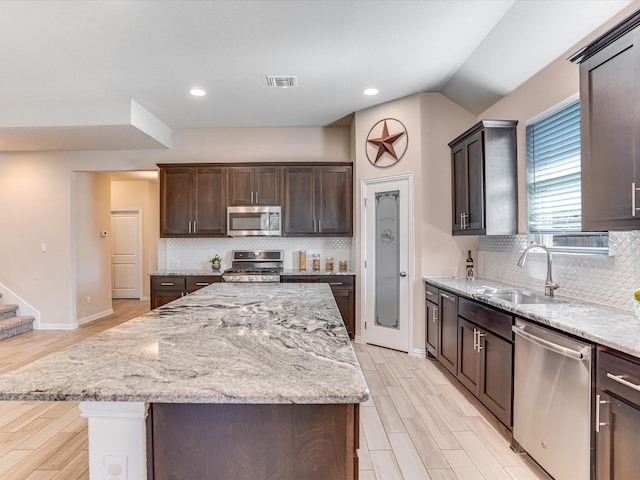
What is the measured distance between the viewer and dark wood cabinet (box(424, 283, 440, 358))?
369 cm

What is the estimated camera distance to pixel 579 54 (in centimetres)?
197

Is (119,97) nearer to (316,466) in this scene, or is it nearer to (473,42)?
(473,42)

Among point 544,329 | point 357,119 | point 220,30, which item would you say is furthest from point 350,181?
point 544,329

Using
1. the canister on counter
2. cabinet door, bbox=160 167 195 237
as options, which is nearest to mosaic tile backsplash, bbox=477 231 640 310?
the canister on counter

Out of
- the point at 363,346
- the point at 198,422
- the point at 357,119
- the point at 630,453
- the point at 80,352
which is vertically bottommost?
the point at 363,346

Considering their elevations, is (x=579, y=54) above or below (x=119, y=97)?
below

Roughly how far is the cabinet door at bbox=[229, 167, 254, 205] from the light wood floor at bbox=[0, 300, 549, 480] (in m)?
2.80

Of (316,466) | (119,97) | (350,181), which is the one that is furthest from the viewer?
(350,181)

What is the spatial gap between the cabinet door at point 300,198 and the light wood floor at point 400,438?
85.0 inches

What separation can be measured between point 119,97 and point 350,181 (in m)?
2.90

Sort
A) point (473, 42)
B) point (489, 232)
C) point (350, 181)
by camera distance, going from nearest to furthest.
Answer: point (473, 42) → point (489, 232) → point (350, 181)

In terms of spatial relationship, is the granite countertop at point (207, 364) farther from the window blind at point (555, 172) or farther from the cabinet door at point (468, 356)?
the window blind at point (555, 172)

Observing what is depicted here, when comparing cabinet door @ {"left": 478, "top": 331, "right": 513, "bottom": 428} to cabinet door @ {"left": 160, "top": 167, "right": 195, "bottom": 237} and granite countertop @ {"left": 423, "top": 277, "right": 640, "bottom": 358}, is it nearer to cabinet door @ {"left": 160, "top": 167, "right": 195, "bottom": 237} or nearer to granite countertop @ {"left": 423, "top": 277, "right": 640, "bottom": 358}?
granite countertop @ {"left": 423, "top": 277, "right": 640, "bottom": 358}

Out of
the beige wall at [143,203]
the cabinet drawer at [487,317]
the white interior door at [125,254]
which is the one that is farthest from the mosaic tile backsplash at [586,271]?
the white interior door at [125,254]
